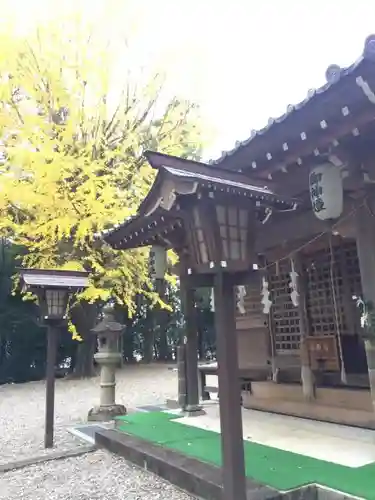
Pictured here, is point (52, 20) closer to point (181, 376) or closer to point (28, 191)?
point (28, 191)

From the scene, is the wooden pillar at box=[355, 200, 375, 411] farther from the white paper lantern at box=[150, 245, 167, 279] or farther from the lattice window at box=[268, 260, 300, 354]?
the white paper lantern at box=[150, 245, 167, 279]

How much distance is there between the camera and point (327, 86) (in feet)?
10.0

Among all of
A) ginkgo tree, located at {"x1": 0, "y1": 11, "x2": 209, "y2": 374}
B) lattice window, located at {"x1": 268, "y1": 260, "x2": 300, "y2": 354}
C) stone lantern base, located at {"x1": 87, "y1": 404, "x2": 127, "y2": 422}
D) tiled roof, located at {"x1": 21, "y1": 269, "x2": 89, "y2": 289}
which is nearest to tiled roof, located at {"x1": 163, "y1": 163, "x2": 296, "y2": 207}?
tiled roof, located at {"x1": 21, "y1": 269, "x2": 89, "y2": 289}

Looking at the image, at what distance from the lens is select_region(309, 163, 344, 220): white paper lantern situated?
3.62 m

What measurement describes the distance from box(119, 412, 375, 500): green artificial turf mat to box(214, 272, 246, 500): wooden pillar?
0.63m

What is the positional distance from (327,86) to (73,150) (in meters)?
8.04

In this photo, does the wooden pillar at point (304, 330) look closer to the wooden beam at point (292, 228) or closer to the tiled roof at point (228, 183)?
the wooden beam at point (292, 228)

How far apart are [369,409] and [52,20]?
10.6 m

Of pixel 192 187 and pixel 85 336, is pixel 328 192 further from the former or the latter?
pixel 85 336

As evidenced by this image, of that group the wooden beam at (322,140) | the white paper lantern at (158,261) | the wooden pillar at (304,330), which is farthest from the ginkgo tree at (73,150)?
the wooden beam at (322,140)

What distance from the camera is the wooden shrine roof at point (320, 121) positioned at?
2873mm

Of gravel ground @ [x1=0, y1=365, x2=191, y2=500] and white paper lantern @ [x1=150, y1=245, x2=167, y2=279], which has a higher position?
white paper lantern @ [x1=150, y1=245, x2=167, y2=279]

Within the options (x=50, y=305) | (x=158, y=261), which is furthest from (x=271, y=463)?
(x=50, y=305)

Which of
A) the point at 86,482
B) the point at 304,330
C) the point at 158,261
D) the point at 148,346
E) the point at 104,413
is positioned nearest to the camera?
the point at 86,482
